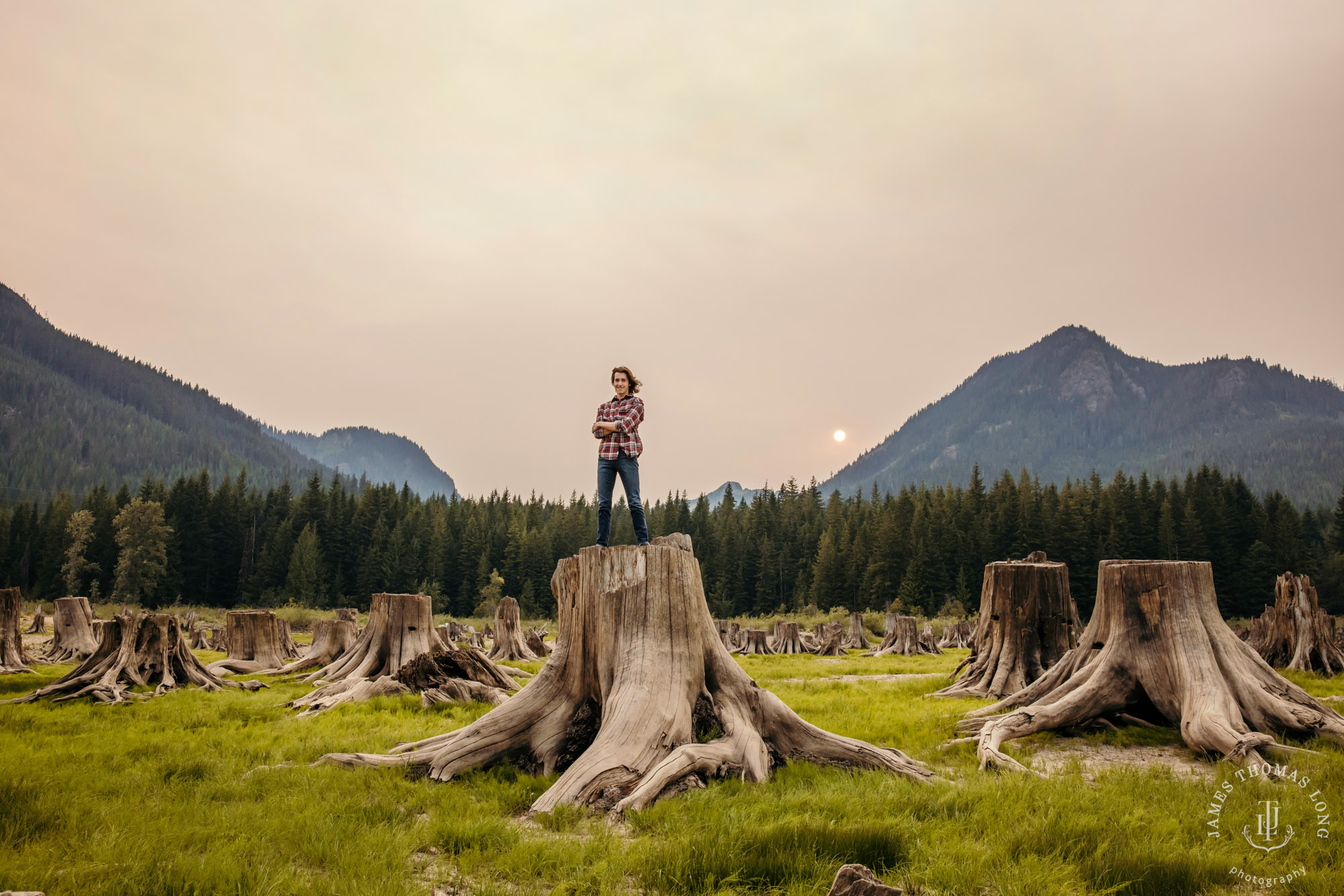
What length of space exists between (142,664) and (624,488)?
967 cm

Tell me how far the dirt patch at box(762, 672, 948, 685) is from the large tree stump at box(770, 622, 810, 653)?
9.56 meters

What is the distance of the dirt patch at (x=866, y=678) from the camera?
14023 millimetres

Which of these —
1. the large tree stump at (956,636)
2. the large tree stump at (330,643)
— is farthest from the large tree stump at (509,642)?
the large tree stump at (956,636)

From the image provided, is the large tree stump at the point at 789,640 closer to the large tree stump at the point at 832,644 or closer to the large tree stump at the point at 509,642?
the large tree stump at the point at 832,644

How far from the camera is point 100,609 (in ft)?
204

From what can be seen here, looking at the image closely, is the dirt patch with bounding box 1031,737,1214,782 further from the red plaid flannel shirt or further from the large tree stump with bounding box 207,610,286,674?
the large tree stump with bounding box 207,610,286,674

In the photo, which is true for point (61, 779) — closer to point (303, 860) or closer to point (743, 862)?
point (303, 860)

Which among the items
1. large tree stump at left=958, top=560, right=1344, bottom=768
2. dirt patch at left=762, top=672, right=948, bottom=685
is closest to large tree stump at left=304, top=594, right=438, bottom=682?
dirt patch at left=762, top=672, right=948, bottom=685

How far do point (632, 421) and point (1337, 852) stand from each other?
22.7 feet

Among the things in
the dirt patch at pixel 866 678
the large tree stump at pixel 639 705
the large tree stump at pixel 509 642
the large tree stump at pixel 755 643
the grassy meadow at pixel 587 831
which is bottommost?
the large tree stump at pixel 755 643

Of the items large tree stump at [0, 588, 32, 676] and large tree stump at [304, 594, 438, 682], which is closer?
large tree stump at [304, 594, 438, 682]

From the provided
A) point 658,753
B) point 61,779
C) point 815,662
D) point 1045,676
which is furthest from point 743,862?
point 815,662

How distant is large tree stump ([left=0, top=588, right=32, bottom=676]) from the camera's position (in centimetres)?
1377

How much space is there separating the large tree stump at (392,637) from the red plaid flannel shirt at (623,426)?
19.5ft
